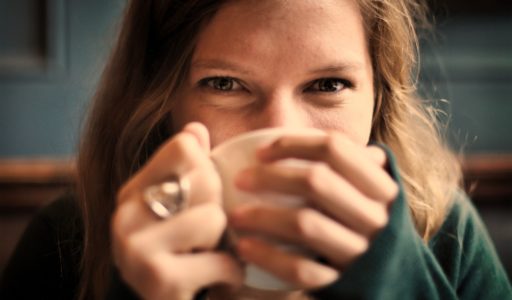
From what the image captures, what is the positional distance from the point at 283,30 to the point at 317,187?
32 cm

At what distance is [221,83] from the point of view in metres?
0.84

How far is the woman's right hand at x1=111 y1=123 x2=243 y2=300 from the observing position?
526 millimetres

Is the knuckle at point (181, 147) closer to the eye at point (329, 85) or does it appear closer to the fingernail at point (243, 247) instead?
the fingernail at point (243, 247)

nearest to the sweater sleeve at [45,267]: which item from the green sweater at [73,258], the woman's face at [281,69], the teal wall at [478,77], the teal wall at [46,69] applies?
the green sweater at [73,258]

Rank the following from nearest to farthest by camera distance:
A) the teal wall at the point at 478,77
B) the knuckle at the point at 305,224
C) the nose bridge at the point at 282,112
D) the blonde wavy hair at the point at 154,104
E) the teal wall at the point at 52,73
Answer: the knuckle at the point at 305,224
the nose bridge at the point at 282,112
the blonde wavy hair at the point at 154,104
the teal wall at the point at 52,73
the teal wall at the point at 478,77

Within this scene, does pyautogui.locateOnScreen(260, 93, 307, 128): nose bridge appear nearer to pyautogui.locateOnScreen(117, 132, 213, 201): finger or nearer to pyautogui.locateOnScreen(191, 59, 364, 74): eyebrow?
pyautogui.locateOnScreen(191, 59, 364, 74): eyebrow

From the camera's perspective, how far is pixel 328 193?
52 cm

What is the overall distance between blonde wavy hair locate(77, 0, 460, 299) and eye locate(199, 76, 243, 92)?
5cm

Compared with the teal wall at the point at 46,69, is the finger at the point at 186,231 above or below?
above

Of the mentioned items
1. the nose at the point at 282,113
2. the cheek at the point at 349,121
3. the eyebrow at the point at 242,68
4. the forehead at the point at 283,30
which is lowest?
the cheek at the point at 349,121

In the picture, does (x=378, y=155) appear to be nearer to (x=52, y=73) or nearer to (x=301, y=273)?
(x=301, y=273)

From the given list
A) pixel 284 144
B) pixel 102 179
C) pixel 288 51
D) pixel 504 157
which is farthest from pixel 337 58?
pixel 504 157

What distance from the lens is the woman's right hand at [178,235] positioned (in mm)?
526

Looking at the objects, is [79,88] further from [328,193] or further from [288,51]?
[328,193]
